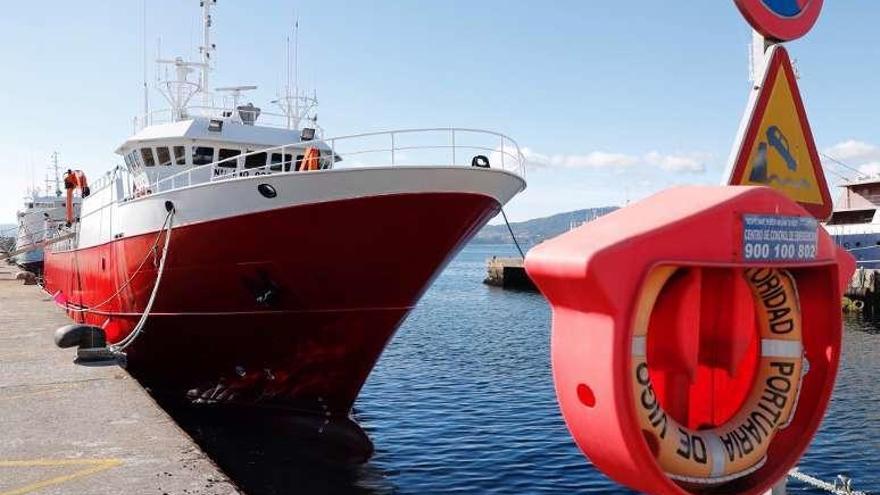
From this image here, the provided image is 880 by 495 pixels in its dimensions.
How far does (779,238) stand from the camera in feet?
9.07

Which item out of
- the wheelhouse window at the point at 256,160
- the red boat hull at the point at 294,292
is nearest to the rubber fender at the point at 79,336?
the red boat hull at the point at 294,292

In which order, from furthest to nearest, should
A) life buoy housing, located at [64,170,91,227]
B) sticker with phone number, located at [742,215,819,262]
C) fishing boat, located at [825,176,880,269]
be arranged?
fishing boat, located at [825,176,880,269] → life buoy housing, located at [64,170,91,227] → sticker with phone number, located at [742,215,819,262]

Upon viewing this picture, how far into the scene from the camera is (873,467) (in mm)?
12508

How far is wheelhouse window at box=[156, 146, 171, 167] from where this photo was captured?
15.6 meters

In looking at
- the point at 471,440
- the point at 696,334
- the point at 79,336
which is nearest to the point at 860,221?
the point at 471,440

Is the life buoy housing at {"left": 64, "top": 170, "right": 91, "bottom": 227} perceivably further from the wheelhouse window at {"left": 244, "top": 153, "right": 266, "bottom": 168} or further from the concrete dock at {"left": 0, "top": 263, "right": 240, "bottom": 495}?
the concrete dock at {"left": 0, "top": 263, "right": 240, "bottom": 495}

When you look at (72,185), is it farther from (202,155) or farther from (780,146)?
(780,146)

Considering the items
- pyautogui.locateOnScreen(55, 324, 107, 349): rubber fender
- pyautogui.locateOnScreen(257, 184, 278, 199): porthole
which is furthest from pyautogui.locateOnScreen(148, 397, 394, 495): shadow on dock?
pyautogui.locateOnScreen(257, 184, 278, 199): porthole

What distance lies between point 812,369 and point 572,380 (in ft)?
4.14

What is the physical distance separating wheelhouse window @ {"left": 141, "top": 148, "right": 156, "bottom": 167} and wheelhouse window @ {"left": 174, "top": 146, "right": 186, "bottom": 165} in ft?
2.23

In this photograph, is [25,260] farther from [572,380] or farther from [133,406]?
[572,380]

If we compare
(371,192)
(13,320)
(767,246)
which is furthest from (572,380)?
(13,320)

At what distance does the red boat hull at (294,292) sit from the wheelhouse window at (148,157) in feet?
9.25

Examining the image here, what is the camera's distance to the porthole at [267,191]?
35.5 ft
